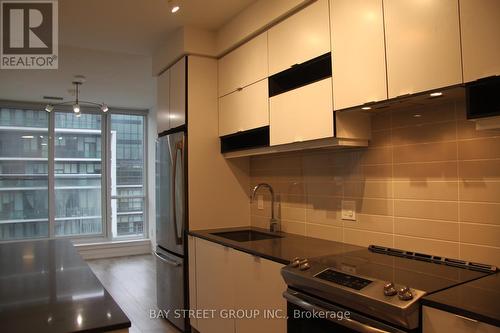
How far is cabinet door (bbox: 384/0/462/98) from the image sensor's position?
5.08ft

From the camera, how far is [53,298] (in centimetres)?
147

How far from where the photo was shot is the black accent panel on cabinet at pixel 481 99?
1512 millimetres


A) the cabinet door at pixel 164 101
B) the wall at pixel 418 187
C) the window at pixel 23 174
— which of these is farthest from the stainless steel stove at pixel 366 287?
the window at pixel 23 174

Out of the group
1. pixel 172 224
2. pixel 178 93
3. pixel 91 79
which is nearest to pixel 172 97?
pixel 178 93

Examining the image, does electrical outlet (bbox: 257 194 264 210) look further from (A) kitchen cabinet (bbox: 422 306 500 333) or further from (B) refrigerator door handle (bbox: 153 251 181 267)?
(A) kitchen cabinet (bbox: 422 306 500 333)

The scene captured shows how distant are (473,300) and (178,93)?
2.73 meters

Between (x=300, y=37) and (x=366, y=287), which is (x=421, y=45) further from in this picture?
(x=366, y=287)

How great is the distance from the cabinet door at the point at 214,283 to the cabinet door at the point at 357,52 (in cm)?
135

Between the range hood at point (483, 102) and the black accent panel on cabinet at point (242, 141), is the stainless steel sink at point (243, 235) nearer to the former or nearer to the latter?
the black accent panel on cabinet at point (242, 141)

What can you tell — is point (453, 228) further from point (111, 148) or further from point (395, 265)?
point (111, 148)

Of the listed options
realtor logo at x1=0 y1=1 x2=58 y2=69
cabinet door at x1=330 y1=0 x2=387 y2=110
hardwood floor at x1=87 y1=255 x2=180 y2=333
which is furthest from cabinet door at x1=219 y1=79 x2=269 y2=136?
hardwood floor at x1=87 y1=255 x2=180 y2=333

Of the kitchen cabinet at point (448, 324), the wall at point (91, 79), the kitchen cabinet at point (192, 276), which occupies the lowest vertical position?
the kitchen cabinet at point (192, 276)

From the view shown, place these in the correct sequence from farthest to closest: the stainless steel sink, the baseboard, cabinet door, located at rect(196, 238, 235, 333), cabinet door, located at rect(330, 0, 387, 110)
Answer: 1. the baseboard
2. the stainless steel sink
3. cabinet door, located at rect(196, 238, 235, 333)
4. cabinet door, located at rect(330, 0, 387, 110)

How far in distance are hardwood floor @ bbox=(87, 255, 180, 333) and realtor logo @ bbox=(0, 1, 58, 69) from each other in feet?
8.72
